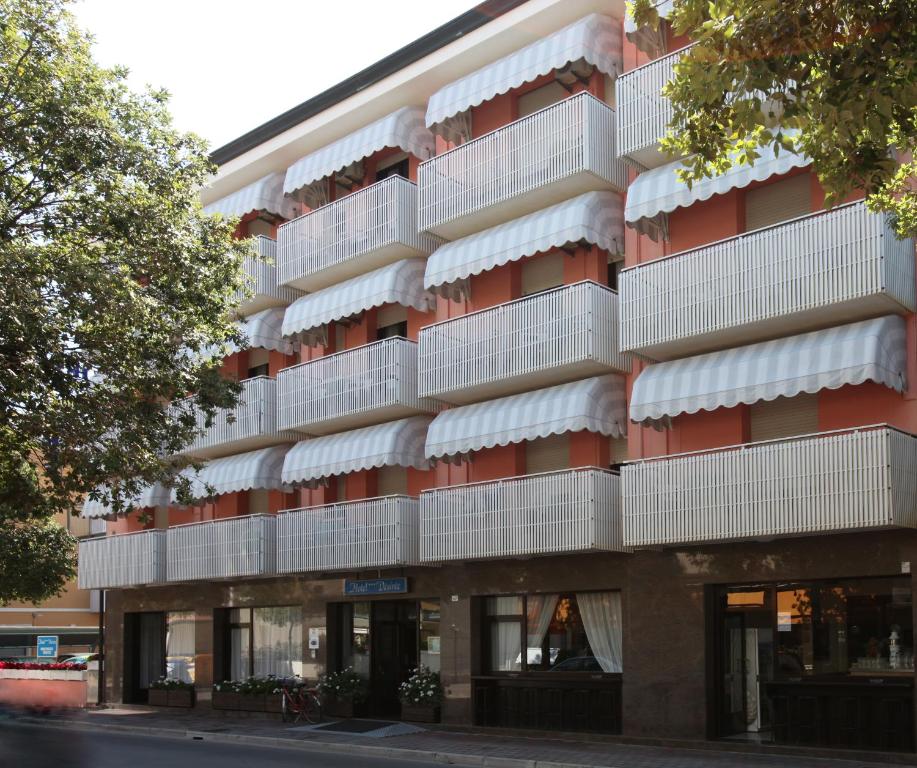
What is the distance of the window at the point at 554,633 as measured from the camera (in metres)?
23.5


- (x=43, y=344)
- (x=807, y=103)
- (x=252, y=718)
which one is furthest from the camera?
(x=252, y=718)

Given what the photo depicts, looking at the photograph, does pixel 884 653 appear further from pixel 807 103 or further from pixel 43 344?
pixel 43 344

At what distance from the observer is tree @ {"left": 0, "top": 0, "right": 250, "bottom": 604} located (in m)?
18.8

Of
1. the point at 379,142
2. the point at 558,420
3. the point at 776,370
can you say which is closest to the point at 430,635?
the point at 558,420

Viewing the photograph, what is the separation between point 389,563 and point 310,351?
24.7 ft

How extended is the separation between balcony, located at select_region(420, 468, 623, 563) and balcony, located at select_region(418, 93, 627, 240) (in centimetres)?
573

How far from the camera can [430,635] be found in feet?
89.1

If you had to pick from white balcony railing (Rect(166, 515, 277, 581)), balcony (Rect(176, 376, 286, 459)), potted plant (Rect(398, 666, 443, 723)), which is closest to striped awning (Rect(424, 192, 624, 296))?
balcony (Rect(176, 376, 286, 459))

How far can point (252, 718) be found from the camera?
1161 inches

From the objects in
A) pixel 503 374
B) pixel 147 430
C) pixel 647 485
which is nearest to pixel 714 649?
pixel 647 485

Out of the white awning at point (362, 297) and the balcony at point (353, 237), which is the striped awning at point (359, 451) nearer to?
the white awning at point (362, 297)

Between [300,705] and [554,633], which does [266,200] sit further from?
[554,633]

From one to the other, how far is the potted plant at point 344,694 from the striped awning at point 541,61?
40.9 feet

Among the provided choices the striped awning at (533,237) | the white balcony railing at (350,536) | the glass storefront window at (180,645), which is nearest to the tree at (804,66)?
the striped awning at (533,237)
